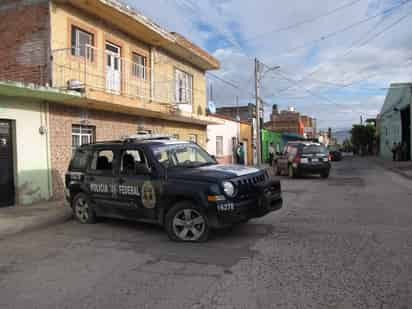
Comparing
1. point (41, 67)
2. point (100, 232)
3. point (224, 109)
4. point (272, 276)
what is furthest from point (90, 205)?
point (224, 109)

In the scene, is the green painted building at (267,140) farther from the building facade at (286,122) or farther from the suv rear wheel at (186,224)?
the suv rear wheel at (186,224)

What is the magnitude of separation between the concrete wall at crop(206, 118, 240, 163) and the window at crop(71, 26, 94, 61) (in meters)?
12.1

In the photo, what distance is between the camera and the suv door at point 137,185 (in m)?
6.39

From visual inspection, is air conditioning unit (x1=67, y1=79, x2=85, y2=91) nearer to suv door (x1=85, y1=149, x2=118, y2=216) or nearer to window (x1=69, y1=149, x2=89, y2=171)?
window (x1=69, y1=149, x2=89, y2=171)

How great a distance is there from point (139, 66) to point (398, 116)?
2660 centimetres

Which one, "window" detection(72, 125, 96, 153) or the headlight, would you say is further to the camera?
"window" detection(72, 125, 96, 153)

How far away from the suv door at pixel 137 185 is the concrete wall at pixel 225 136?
16.5m

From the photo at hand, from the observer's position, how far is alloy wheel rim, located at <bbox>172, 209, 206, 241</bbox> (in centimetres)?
592

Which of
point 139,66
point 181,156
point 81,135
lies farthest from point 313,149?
point 181,156

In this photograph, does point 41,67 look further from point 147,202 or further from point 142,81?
point 147,202

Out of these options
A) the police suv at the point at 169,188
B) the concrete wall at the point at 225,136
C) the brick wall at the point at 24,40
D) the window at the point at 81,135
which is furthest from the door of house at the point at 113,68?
the concrete wall at the point at 225,136

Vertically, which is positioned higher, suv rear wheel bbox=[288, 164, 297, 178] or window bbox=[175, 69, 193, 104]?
window bbox=[175, 69, 193, 104]

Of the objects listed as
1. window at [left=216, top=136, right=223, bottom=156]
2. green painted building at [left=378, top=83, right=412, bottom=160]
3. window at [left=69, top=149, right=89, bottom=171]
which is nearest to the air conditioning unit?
window at [left=69, top=149, right=89, bottom=171]

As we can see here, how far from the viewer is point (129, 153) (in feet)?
23.0
